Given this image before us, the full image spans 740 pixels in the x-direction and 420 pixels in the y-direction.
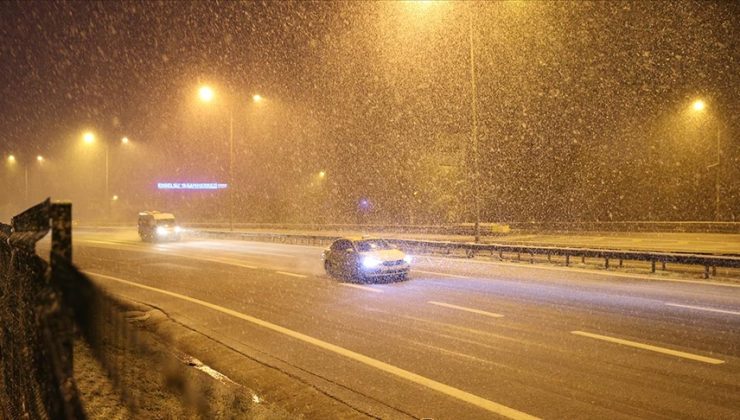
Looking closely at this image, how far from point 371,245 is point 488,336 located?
8697 millimetres

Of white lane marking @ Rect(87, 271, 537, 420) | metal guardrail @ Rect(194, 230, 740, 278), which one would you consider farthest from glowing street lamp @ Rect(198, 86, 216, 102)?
white lane marking @ Rect(87, 271, 537, 420)

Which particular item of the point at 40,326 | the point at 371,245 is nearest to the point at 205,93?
the point at 371,245

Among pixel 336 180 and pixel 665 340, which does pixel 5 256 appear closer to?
pixel 665 340

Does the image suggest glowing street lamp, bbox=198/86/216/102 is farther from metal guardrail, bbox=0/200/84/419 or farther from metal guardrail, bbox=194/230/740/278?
metal guardrail, bbox=0/200/84/419

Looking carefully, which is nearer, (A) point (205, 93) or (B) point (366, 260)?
(B) point (366, 260)

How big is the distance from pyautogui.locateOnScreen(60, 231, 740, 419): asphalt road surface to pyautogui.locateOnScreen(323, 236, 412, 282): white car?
0.51 m

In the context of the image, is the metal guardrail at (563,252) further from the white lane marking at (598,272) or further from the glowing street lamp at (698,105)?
the glowing street lamp at (698,105)

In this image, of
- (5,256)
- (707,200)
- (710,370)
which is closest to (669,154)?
(707,200)

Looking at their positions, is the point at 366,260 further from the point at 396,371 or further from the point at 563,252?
the point at 396,371

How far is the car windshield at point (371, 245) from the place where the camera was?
59.3ft

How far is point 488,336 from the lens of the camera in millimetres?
9922

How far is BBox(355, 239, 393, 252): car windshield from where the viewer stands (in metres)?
18.1

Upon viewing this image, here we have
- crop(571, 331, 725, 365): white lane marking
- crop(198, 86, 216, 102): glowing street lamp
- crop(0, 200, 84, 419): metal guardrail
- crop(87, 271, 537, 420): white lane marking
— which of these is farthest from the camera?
crop(198, 86, 216, 102): glowing street lamp

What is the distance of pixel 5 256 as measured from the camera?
17.4 ft
